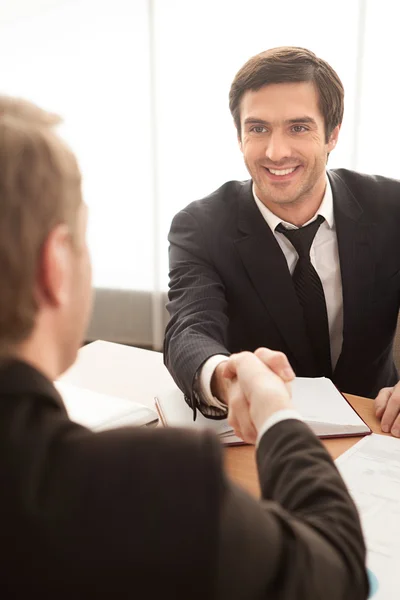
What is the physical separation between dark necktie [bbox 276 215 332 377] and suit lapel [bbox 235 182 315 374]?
0.03 m

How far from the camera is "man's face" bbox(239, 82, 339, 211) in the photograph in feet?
6.04

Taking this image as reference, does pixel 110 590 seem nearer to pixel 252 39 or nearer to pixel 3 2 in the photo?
pixel 252 39

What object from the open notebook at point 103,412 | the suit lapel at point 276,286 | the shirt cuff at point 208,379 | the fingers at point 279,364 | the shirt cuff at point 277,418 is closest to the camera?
the shirt cuff at point 277,418

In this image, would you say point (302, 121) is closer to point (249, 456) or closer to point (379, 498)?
point (249, 456)

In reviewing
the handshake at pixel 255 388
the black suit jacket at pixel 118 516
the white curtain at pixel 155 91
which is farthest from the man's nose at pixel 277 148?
the white curtain at pixel 155 91

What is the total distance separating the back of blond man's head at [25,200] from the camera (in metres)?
0.50

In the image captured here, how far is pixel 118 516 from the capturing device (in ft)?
1.55

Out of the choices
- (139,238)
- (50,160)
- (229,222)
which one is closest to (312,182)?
(229,222)

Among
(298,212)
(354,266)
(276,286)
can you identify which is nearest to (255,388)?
(276,286)

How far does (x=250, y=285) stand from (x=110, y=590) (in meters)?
1.35

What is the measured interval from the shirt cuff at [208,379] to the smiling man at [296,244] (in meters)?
0.34

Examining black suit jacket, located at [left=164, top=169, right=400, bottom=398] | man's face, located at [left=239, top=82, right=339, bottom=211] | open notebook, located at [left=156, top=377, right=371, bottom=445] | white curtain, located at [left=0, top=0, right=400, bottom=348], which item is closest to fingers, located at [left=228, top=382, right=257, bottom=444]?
open notebook, located at [left=156, top=377, right=371, bottom=445]

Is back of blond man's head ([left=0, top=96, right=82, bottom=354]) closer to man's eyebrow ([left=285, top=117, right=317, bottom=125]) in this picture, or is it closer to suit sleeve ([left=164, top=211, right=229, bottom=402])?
suit sleeve ([left=164, top=211, right=229, bottom=402])

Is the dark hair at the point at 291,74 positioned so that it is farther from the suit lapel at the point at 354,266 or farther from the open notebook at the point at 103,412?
the open notebook at the point at 103,412
